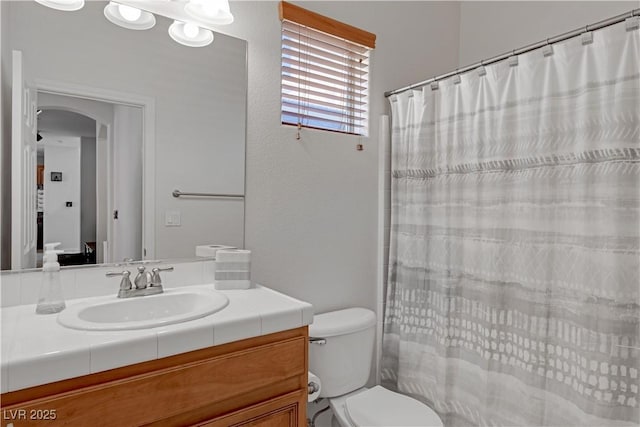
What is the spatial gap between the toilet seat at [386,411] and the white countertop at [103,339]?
2.08ft

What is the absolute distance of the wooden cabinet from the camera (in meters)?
0.85

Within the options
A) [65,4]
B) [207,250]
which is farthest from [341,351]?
[65,4]

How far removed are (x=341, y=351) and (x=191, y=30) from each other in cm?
154

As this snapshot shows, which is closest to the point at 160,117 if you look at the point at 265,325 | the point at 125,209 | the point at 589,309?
the point at 125,209

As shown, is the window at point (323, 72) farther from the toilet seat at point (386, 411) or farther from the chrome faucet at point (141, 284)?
the toilet seat at point (386, 411)

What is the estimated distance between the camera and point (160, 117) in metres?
1.50

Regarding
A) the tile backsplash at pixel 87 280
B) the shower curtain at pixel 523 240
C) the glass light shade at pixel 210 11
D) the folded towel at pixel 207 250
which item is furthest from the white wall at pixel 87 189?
the shower curtain at pixel 523 240

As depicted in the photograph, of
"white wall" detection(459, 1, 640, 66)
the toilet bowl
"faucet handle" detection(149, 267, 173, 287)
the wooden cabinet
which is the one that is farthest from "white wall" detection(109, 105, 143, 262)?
"white wall" detection(459, 1, 640, 66)

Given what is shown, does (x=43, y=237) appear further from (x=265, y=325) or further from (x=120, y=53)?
(x=265, y=325)

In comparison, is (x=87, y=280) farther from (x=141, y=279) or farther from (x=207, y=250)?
(x=207, y=250)

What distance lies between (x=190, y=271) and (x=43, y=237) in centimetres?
52

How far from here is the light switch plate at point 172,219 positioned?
60.6 inches

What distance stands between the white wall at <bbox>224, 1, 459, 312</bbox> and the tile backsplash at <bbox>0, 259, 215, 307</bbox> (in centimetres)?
27

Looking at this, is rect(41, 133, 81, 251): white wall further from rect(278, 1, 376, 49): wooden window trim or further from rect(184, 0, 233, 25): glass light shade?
rect(278, 1, 376, 49): wooden window trim
